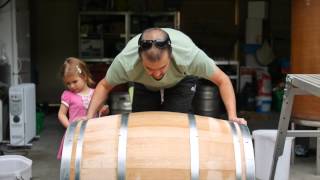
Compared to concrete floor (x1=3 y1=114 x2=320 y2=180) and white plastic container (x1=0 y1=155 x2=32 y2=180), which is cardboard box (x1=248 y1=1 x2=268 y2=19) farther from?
white plastic container (x1=0 y1=155 x2=32 y2=180)

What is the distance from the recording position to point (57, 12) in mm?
9039

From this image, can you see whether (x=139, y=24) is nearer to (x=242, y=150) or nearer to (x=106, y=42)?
(x=106, y=42)

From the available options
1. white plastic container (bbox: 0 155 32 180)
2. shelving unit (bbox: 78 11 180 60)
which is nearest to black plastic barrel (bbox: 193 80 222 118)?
shelving unit (bbox: 78 11 180 60)

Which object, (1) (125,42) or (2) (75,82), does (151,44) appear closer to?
(2) (75,82)

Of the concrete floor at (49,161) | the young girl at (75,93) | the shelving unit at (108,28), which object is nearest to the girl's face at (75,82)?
the young girl at (75,93)

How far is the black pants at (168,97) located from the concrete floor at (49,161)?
197cm

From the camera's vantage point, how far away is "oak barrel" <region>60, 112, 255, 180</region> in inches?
87.0

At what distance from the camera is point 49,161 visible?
5461 mm

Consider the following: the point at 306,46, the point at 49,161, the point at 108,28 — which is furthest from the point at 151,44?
the point at 108,28

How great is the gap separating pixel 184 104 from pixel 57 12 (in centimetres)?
636

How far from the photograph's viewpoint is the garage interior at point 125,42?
652cm

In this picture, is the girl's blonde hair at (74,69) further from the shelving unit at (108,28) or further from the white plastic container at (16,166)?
the shelving unit at (108,28)

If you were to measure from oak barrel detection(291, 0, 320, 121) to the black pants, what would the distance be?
87.9 inches

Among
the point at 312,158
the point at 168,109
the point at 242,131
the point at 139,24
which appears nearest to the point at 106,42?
the point at 139,24
